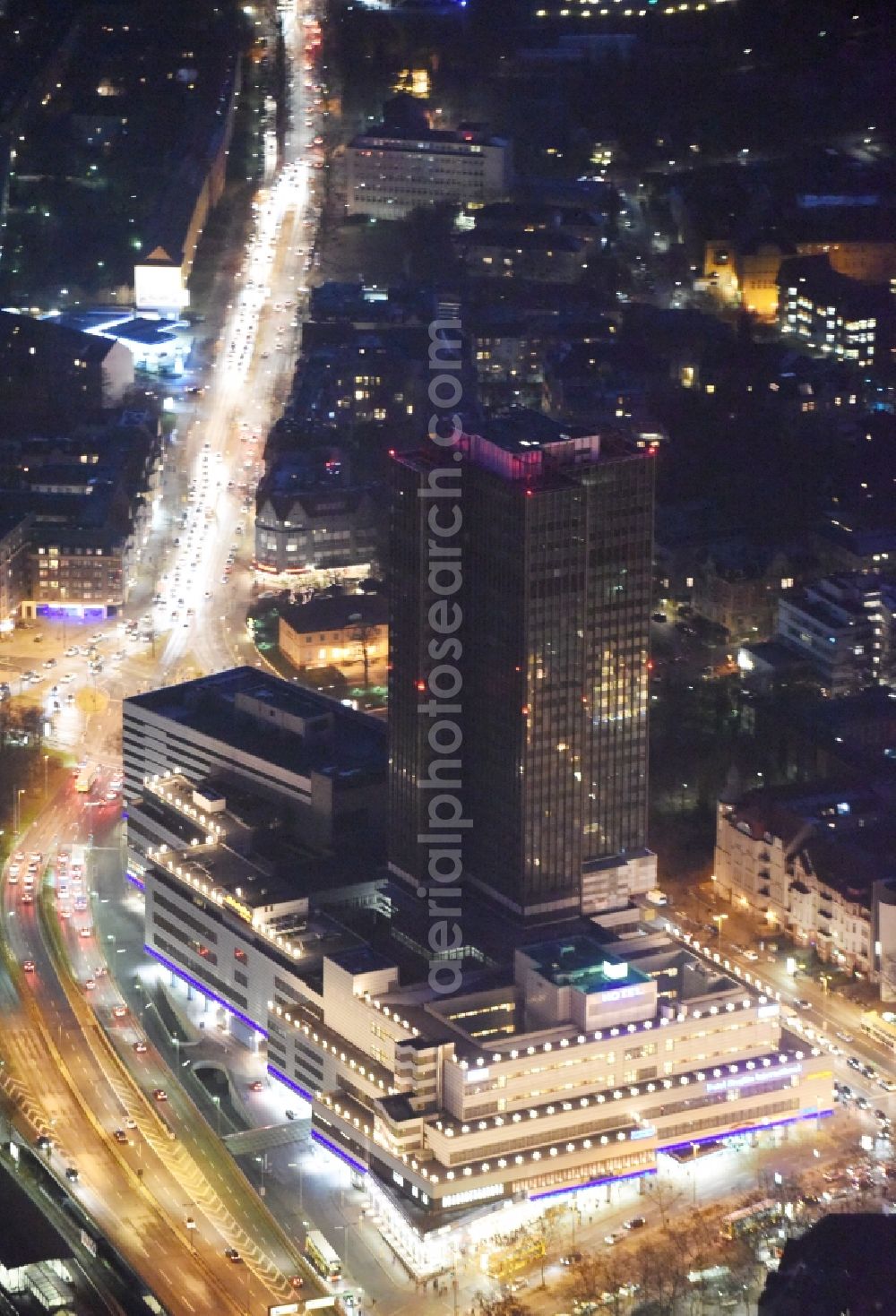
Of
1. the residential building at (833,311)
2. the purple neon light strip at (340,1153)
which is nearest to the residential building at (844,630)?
the residential building at (833,311)

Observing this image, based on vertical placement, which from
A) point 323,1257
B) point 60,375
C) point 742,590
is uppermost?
point 60,375

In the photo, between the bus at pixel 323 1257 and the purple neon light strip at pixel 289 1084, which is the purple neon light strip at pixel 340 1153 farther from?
the bus at pixel 323 1257

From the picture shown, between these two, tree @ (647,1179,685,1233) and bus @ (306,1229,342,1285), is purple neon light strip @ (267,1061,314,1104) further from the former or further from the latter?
tree @ (647,1179,685,1233)

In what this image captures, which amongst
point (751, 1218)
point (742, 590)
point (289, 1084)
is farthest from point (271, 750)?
point (751, 1218)

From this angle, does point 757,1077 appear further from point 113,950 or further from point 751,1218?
point 113,950

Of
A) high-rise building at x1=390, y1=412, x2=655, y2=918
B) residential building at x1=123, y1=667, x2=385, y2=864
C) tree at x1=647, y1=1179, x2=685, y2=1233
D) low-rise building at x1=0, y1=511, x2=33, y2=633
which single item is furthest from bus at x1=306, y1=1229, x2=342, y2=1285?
low-rise building at x1=0, y1=511, x2=33, y2=633

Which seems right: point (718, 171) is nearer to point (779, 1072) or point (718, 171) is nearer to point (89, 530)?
point (89, 530)
